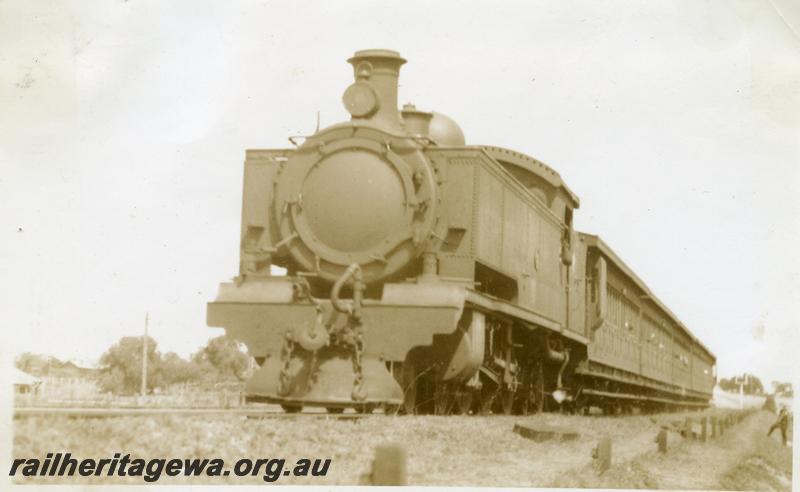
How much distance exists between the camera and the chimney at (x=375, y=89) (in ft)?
36.7

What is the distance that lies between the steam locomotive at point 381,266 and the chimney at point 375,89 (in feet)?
0.05

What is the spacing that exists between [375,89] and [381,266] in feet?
6.43

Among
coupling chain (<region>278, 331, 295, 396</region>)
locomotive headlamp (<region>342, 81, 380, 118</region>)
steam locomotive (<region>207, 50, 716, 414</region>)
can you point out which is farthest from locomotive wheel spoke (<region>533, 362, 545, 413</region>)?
coupling chain (<region>278, 331, 295, 396</region>)

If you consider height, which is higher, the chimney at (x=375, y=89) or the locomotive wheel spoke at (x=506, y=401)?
the chimney at (x=375, y=89)

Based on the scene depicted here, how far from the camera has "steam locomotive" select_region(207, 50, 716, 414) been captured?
1009 cm

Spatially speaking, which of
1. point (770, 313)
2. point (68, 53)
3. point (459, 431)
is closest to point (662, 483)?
point (459, 431)

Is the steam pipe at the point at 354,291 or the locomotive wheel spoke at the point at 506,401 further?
the locomotive wheel spoke at the point at 506,401

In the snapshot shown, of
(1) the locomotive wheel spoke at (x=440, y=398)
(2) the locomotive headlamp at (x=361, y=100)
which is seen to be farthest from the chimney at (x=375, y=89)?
(1) the locomotive wheel spoke at (x=440, y=398)

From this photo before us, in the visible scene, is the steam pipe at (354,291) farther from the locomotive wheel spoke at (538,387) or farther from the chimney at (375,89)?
the locomotive wheel spoke at (538,387)

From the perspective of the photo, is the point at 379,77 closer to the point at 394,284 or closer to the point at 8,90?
the point at 394,284

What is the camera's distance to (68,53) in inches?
363

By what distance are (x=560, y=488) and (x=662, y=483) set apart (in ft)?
6.10

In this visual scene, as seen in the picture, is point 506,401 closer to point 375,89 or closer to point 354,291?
point 354,291

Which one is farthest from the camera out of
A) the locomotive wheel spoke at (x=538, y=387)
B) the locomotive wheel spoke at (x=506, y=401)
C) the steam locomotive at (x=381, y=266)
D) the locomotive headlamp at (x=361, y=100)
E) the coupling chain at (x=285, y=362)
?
the locomotive wheel spoke at (x=538, y=387)
